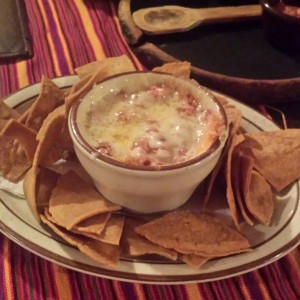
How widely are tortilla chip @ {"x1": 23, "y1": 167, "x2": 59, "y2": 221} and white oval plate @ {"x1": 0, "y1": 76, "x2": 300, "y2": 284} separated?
0.02 metres

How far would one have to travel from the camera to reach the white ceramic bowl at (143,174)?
829 millimetres

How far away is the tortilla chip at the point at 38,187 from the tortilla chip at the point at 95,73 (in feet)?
0.35

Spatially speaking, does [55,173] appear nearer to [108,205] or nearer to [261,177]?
[108,205]

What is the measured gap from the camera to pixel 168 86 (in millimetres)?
988

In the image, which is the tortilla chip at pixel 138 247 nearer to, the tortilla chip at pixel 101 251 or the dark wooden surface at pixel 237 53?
the tortilla chip at pixel 101 251

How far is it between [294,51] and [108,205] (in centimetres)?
73

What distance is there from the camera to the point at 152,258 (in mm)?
805

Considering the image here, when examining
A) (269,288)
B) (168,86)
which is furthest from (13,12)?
(269,288)

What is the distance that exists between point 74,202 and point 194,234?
186mm

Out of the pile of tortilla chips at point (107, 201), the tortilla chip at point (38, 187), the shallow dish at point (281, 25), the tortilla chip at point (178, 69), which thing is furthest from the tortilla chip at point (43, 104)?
the shallow dish at point (281, 25)

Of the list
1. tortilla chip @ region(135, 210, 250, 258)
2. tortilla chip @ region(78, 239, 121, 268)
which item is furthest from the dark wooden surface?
tortilla chip @ region(78, 239, 121, 268)

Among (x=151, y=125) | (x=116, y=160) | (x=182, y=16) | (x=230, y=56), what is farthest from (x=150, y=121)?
(x=182, y=16)

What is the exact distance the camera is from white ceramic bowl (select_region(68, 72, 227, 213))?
83 cm

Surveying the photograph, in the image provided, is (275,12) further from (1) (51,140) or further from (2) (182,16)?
(1) (51,140)
